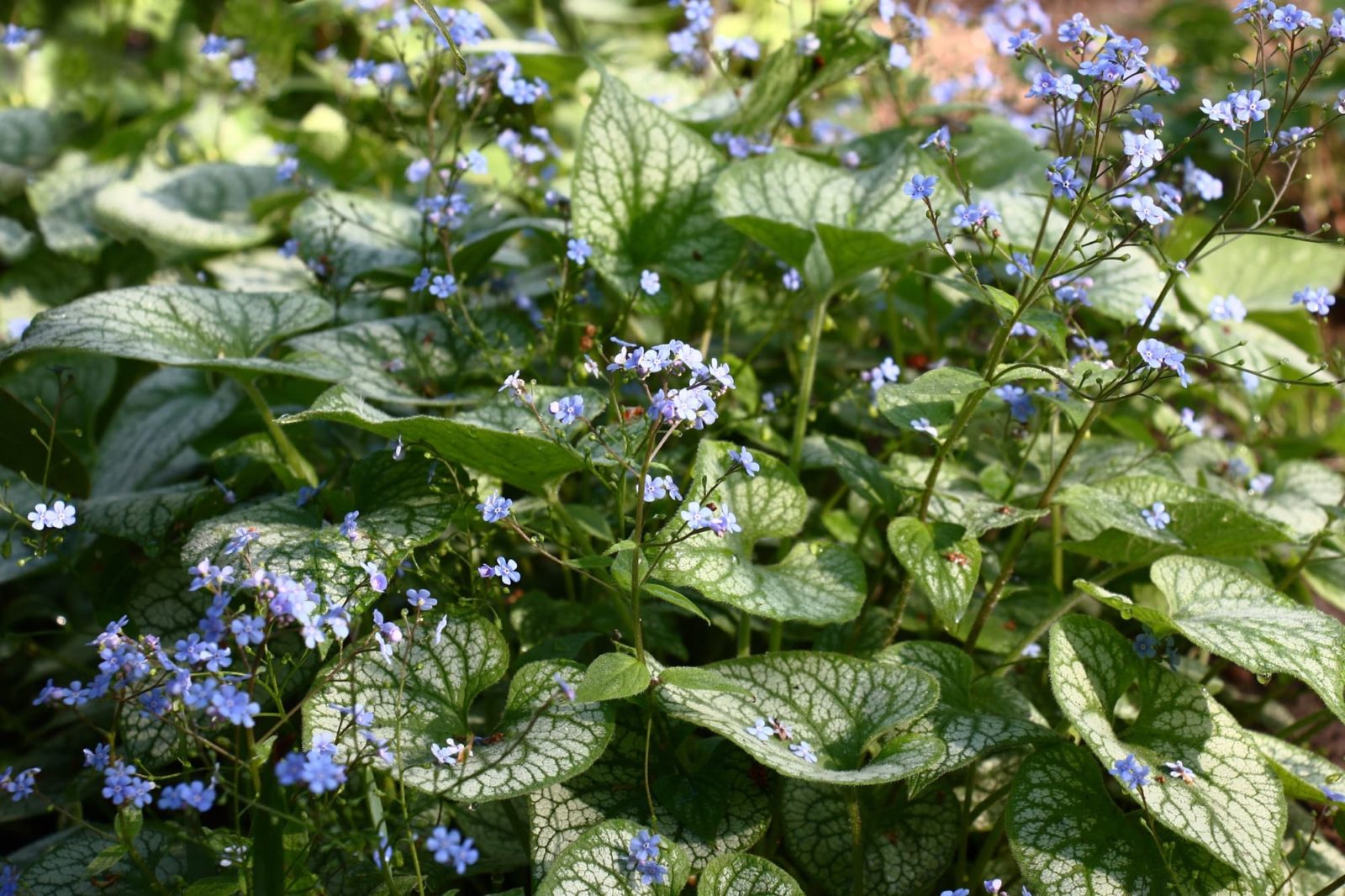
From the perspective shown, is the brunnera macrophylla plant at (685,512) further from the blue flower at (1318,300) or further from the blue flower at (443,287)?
the blue flower at (443,287)

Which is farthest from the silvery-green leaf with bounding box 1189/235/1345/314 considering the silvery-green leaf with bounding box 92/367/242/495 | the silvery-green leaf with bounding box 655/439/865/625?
the silvery-green leaf with bounding box 92/367/242/495

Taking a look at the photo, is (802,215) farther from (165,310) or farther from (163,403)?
(163,403)

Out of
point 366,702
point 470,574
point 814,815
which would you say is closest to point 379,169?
point 470,574

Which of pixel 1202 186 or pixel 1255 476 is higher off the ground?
pixel 1202 186

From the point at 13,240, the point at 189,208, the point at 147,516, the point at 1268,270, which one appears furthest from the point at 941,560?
the point at 13,240

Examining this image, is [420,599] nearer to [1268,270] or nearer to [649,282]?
[649,282]

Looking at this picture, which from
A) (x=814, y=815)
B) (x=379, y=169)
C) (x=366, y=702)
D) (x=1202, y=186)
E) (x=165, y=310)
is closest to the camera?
(x=366, y=702)

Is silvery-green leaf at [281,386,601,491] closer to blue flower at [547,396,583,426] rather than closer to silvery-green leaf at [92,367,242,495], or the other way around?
blue flower at [547,396,583,426]
